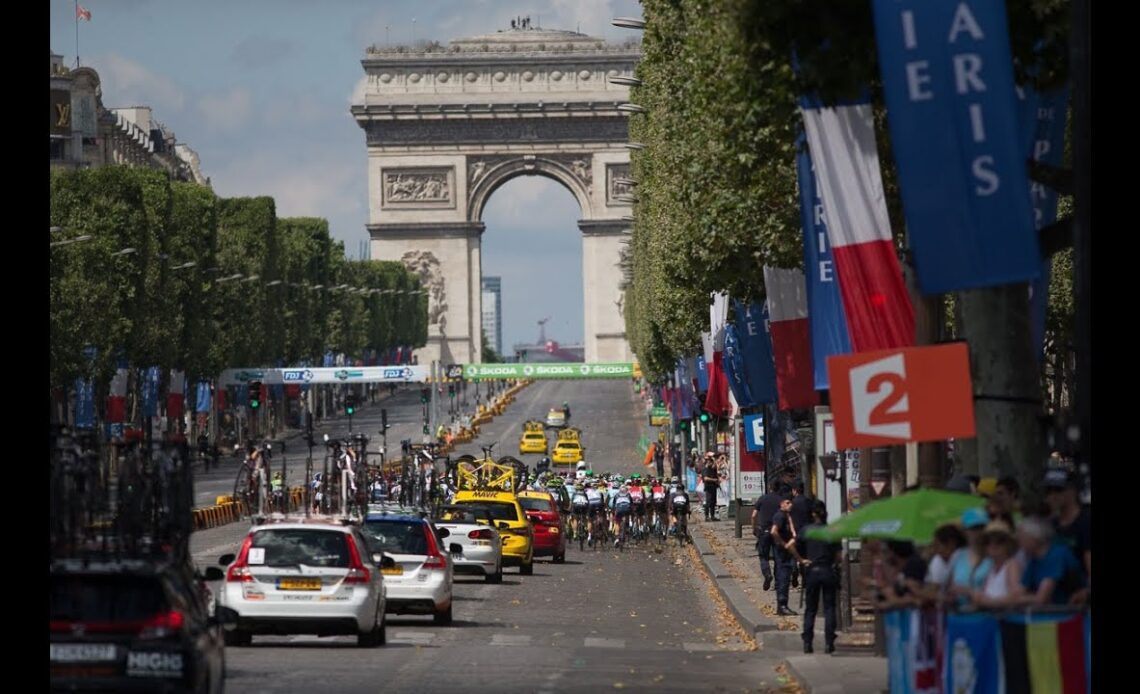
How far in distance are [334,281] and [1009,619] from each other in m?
141

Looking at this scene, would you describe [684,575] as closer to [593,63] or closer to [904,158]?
[904,158]

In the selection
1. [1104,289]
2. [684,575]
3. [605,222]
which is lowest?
[684,575]

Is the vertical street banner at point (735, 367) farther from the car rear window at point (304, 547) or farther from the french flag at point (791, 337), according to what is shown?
the car rear window at point (304, 547)

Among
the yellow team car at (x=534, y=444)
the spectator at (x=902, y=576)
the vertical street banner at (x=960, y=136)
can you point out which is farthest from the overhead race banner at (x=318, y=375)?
the vertical street banner at (x=960, y=136)

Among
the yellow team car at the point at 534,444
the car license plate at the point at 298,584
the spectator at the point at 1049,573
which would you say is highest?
the yellow team car at the point at 534,444

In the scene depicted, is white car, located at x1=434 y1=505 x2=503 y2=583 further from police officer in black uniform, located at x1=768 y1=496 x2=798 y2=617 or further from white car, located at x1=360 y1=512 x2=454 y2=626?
police officer in black uniform, located at x1=768 y1=496 x2=798 y2=617

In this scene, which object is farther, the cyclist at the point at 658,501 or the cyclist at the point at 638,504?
the cyclist at the point at 638,504

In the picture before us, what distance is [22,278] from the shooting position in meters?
26.6

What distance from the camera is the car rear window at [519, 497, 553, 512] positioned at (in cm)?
5547

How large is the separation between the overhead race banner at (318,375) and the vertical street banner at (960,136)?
315 feet

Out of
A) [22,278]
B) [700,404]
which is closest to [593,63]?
[700,404]

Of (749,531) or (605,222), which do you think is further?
(605,222)

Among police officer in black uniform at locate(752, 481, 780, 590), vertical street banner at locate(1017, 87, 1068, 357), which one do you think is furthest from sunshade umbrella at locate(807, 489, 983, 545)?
police officer in black uniform at locate(752, 481, 780, 590)

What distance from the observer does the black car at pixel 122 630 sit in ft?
60.3
